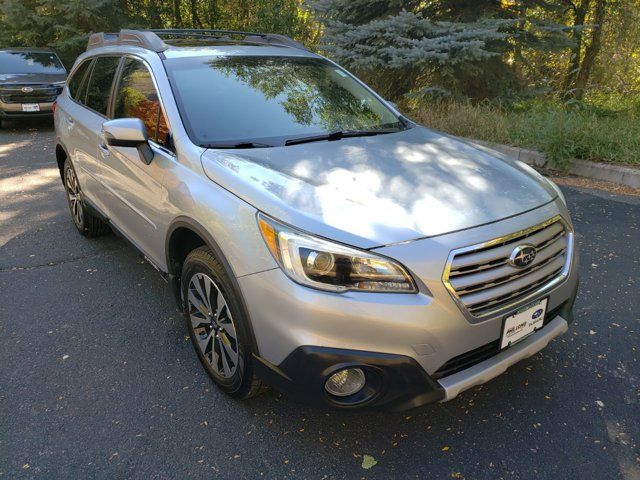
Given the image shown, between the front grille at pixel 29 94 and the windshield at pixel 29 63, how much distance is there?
745 mm

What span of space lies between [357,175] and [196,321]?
113 cm

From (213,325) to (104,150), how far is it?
1.76 meters

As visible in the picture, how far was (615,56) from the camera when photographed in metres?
11.1

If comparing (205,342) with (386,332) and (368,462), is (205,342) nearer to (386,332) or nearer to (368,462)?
(368,462)

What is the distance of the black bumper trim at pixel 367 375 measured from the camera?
74.8 inches

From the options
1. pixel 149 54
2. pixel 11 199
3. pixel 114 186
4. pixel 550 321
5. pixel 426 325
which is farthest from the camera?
pixel 11 199

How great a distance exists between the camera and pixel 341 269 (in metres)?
1.93

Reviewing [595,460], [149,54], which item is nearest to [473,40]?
[149,54]

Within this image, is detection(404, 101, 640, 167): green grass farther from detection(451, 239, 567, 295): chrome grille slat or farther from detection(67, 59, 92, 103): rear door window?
detection(67, 59, 92, 103): rear door window

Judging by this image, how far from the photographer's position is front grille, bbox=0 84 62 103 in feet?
32.2

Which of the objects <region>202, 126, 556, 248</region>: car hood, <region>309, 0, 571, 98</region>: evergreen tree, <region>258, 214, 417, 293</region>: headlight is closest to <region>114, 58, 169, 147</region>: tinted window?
<region>202, 126, 556, 248</region>: car hood

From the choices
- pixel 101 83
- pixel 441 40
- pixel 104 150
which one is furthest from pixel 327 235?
pixel 441 40

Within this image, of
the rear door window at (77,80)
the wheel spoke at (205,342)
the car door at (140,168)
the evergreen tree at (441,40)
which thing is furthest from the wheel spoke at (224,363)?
the evergreen tree at (441,40)

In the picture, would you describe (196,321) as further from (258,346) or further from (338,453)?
(338,453)
